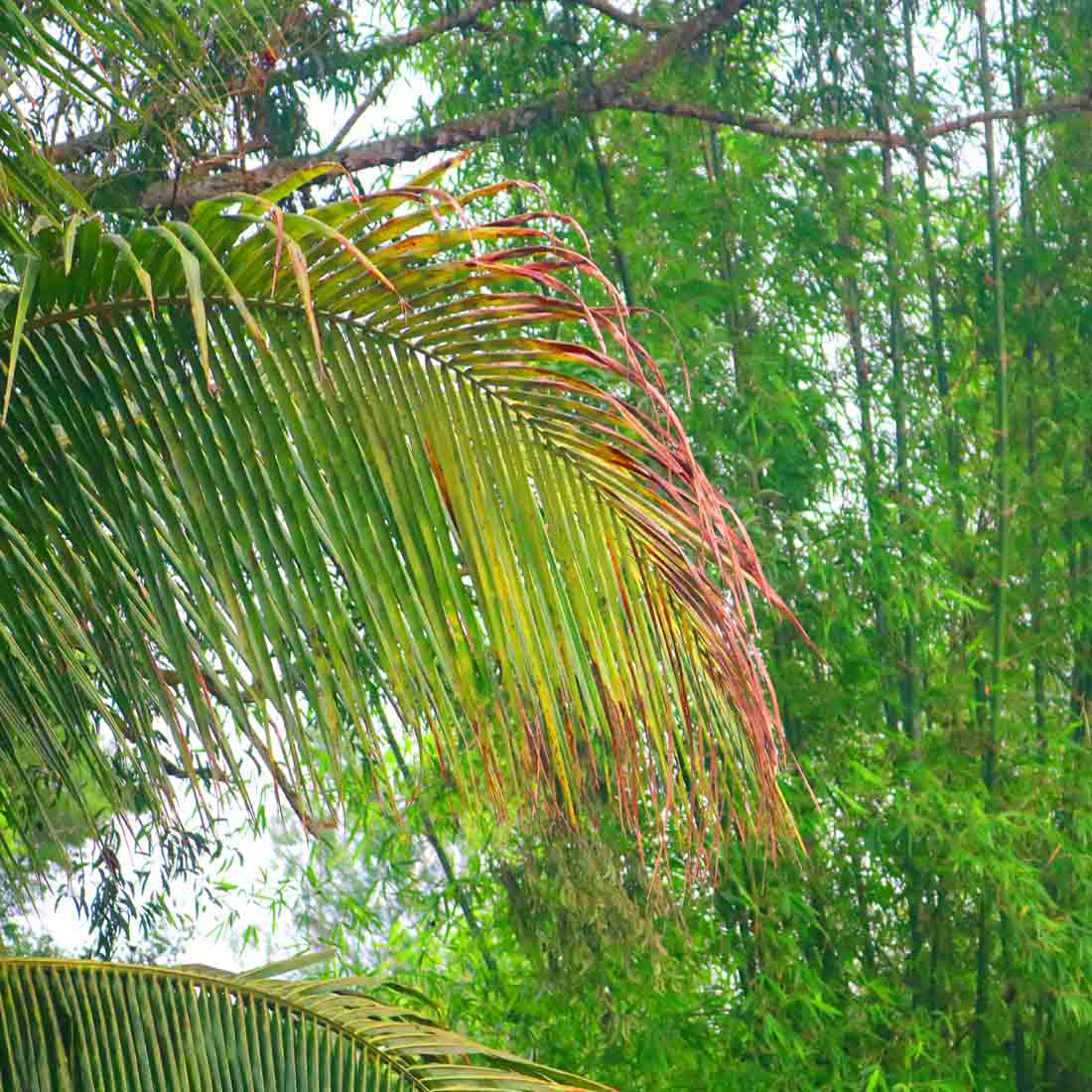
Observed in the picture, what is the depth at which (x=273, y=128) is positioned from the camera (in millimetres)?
3709

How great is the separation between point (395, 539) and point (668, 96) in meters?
3.16

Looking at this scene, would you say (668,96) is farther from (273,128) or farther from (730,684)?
(730,684)

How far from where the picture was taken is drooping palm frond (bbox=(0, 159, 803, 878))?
39.2 inches

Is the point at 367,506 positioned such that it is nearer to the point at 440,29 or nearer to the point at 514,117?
the point at 514,117

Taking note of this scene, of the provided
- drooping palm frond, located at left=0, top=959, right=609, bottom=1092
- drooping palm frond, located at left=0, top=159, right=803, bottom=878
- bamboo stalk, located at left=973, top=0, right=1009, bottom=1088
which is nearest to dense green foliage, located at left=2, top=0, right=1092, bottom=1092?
bamboo stalk, located at left=973, top=0, right=1009, bottom=1088

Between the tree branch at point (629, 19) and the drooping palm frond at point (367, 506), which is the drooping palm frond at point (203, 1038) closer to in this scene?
the drooping palm frond at point (367, 506)

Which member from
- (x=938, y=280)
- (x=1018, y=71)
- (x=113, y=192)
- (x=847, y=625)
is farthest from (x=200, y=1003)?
(x=1018, y=71)

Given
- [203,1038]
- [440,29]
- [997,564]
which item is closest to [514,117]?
[440,29]

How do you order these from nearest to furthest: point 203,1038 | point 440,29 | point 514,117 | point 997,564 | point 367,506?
point 367,506 → point 203,1038 → point 514,117 → point 440,29 → point 997,564

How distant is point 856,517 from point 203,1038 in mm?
2747

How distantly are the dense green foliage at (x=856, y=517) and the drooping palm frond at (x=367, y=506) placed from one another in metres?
2.46

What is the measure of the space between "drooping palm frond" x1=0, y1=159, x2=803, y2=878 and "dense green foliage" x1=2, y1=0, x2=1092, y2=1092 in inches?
96.7

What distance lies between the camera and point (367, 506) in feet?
3.29

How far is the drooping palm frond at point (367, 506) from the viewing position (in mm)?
996
